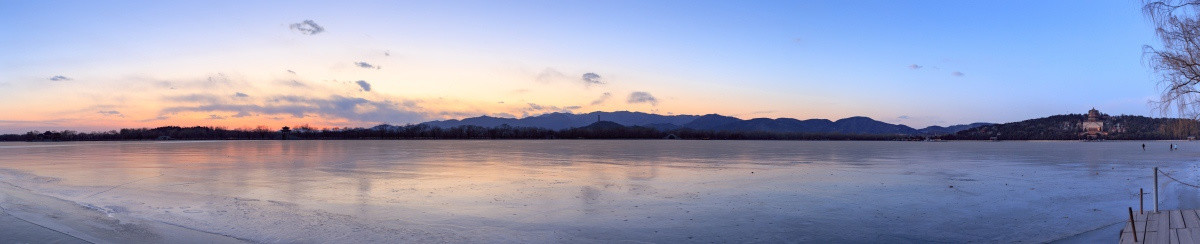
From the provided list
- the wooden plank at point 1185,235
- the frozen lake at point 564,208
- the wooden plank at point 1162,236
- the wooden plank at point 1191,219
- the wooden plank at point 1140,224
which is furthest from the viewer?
the frozen lake at point 564,208

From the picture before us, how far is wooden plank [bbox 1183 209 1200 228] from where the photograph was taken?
7055 mm

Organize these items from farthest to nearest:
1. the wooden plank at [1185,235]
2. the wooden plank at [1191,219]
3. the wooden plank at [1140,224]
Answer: the wooden plank at [1140,224]
the wooden plank at [1191,219]
the wooden plank at [1185,235]

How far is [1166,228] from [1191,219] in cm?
53

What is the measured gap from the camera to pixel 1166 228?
7117 mm

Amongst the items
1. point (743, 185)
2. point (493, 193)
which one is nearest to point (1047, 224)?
point (743, 185)

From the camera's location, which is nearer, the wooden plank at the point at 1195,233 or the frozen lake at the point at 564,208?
the wooden plank at the point at 1195,233

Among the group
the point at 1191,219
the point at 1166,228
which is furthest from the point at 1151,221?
the point at 1166,228

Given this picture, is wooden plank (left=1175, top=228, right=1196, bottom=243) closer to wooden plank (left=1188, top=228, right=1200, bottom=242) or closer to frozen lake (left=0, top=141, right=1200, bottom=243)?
wooden plank (left=1188, top=228, right=1200, bottom=242)

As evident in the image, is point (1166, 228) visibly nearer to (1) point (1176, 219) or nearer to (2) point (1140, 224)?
(2) point (1140, 224)

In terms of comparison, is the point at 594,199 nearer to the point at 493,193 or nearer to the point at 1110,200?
the point at 493,193

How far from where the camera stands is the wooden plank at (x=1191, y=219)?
23.1 ft

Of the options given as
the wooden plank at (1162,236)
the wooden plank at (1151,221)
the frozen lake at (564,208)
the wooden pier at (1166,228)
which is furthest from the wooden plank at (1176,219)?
the frozen lake at (564,208)

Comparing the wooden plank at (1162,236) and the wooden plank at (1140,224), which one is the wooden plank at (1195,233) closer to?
the wooden plank at (1162,236)

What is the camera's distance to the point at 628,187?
45.2ft
